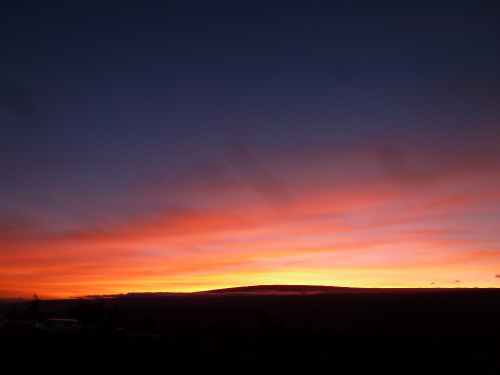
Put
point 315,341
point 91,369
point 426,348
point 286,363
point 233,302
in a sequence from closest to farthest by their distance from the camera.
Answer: point 91,369
point 286,363
point 426,348
point 315,341
point 233,302

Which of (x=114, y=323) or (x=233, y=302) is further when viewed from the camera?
(x=233, y=302)

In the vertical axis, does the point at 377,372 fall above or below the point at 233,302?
below

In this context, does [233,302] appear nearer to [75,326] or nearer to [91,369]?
[75,326]

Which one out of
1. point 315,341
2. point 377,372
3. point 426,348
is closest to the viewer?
point 377,372

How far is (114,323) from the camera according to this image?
57.0 meters

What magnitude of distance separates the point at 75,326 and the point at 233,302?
7619 cm

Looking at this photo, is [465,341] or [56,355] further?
[465,341]

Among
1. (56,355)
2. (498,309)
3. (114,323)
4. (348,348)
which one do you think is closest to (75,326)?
(114,323)

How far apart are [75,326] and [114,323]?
12.2 m

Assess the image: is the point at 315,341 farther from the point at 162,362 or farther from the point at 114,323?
the point at 114,323

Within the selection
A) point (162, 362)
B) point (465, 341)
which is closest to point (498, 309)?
point (465, 341)

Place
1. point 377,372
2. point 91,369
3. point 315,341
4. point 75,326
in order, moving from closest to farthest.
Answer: point 377,372 < point 91,369 < point 315,341 < point 75,326

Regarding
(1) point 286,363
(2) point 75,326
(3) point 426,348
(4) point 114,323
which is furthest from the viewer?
(4) point 114,323

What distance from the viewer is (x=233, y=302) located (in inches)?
4663
